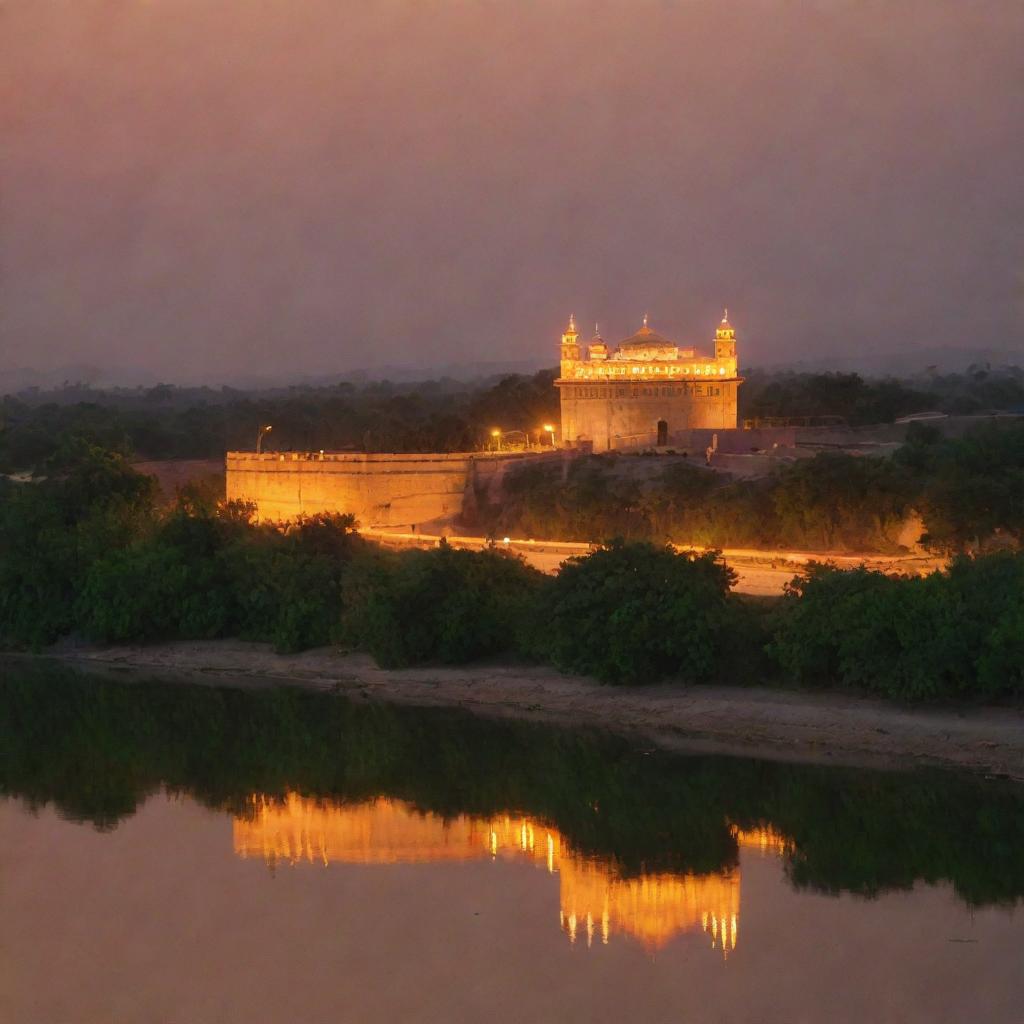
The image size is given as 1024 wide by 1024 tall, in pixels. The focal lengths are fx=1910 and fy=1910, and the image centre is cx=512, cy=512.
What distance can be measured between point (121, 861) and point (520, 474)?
17.1 meters

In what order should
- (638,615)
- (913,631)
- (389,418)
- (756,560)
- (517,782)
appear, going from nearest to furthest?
1. (517,782)
2. (913,631)
3. (638,615)
4. (756,560)
5. (389,418)

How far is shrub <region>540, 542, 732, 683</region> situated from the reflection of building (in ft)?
14.5

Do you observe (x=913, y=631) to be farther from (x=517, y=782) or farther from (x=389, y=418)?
(x=389, y=418)

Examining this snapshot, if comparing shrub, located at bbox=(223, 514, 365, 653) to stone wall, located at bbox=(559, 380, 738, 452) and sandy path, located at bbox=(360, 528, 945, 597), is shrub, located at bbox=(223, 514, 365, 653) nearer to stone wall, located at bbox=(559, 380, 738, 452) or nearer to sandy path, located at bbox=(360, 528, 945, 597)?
sandy path, located at bbox=(360, 528, 945, 597)

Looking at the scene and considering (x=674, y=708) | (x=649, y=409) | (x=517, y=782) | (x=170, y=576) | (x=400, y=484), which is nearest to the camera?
(x=517, y=782)

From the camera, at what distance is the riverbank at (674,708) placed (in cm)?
2225

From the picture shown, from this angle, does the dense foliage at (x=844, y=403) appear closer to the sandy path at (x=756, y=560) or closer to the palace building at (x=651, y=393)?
the palace building at (x=651, y=393)

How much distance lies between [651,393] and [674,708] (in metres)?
14.4

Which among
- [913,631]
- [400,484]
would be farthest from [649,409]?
[913,631]

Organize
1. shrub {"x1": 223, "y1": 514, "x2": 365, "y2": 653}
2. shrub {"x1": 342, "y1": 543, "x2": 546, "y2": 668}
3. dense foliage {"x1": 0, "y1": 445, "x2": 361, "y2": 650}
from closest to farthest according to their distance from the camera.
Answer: shrub {"x1": 342, "y1": 543, "x2": 546, "y2": 668} < shrub {"x1": 223, "y1": 514, "x2": 365, "y2": 653} < dense foliage {"x1": 0, "y1": 445, "x2": 361, "y2": 650}

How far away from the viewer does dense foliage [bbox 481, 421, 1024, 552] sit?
29641mm

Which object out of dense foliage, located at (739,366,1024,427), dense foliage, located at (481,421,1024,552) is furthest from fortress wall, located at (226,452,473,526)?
dense foliage, located at (739,366,1024,427)

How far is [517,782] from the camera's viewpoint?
73.7 ft

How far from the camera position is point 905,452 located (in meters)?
33.4
